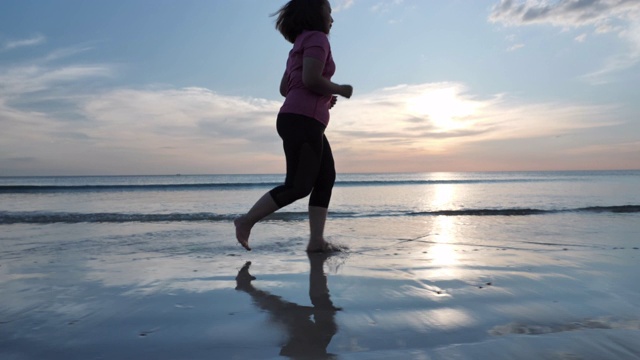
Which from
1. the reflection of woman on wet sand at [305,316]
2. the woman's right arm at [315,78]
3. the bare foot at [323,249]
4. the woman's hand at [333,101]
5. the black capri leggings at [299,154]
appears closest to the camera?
the reflection of woman on wet sand at [305,316]

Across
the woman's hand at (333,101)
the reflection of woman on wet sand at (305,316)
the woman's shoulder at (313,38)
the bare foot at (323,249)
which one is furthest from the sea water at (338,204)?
the reflection of woman on wet sand at (305,316)

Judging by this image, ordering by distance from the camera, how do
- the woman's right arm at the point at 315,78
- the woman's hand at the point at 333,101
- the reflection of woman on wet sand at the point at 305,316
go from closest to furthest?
the reflection of woman on wet sand at the point at 305,316 → the woman's right arm at the point at 315,78 → the woman's hand at the point at 333,101

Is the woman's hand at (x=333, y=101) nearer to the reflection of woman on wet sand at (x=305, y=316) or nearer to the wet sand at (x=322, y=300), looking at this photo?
the wet sand at (x=322, y=300)

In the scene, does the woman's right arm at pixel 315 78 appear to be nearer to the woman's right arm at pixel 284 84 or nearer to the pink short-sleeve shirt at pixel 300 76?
the pink short-sleeve shirt at pixel 300 76

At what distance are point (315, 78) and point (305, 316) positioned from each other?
1685mm

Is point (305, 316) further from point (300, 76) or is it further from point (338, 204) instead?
point (338, 204)

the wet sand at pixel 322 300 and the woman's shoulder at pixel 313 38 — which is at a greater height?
the woman's shoulder at pixel 313 38

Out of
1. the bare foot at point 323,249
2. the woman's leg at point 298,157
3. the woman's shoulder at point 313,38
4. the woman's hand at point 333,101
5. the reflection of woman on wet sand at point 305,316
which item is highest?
the woman's shoulder at point 313,38

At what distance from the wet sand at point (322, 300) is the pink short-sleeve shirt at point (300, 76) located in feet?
3.28

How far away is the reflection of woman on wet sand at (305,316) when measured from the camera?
1431 millimetres

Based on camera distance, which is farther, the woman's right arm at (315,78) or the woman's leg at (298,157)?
the woman's leg at (298,157)

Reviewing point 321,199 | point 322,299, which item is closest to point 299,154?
point 321,199

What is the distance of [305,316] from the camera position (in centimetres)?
179

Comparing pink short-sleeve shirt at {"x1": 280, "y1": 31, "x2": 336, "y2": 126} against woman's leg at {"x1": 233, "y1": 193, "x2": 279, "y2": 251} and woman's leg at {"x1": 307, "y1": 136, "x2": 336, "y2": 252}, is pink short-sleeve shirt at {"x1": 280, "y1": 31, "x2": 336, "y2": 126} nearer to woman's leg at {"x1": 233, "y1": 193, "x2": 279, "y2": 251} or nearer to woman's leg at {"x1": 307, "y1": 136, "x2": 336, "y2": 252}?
woman's leg at {"x1": 307, "y1": 136, "x2": 336, "y2": 252}
